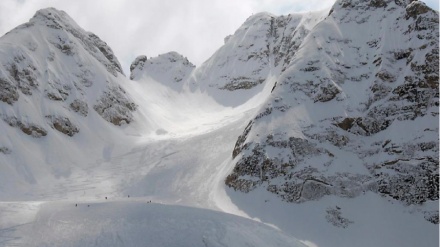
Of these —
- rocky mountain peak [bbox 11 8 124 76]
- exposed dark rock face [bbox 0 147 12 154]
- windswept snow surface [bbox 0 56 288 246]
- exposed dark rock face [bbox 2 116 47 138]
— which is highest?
rocky mountain peak [bbox 11 8 124 76]

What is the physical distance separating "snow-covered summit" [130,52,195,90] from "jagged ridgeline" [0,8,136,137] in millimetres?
19741

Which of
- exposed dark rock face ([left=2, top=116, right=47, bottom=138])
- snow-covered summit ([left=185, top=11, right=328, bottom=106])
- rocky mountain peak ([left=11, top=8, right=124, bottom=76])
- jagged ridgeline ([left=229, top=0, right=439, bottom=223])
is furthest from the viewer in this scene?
snow-covered summit ([left=185, top=11, right=328, bottom=106])

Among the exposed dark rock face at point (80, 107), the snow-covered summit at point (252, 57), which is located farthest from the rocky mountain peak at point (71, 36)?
the snow-covered summit at point (252, 57)

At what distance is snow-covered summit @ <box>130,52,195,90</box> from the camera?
96.5m

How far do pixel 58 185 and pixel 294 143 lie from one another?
24.5 m

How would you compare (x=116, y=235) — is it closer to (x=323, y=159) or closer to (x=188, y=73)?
(x=323, y=159)

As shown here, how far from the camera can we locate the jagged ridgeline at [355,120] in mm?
36531

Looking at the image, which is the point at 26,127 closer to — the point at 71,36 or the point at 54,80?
the point at 54,80

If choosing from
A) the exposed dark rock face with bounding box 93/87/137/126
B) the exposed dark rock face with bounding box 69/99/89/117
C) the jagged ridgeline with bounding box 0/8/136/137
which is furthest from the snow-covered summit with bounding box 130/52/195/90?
the exposed dark rock face with bounding box 69/99/89/117

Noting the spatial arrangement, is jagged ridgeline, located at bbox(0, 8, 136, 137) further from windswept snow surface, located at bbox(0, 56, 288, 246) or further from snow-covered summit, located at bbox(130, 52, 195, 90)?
snow-covered summit, located at bbox(130, 52, 195, 90)

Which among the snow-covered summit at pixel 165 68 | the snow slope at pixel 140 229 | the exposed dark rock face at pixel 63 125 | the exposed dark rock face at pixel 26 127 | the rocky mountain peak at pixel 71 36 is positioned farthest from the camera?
the snow-covered summit at pixel 165 68

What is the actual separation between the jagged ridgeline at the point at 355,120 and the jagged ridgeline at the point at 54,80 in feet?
81.6

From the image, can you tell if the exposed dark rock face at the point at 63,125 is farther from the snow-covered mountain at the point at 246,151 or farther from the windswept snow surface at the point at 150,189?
the windswept snow surface at the point at 150,189

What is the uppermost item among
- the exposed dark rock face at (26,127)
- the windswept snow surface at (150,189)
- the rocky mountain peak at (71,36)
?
the rocky mountain peak at (71,36)
